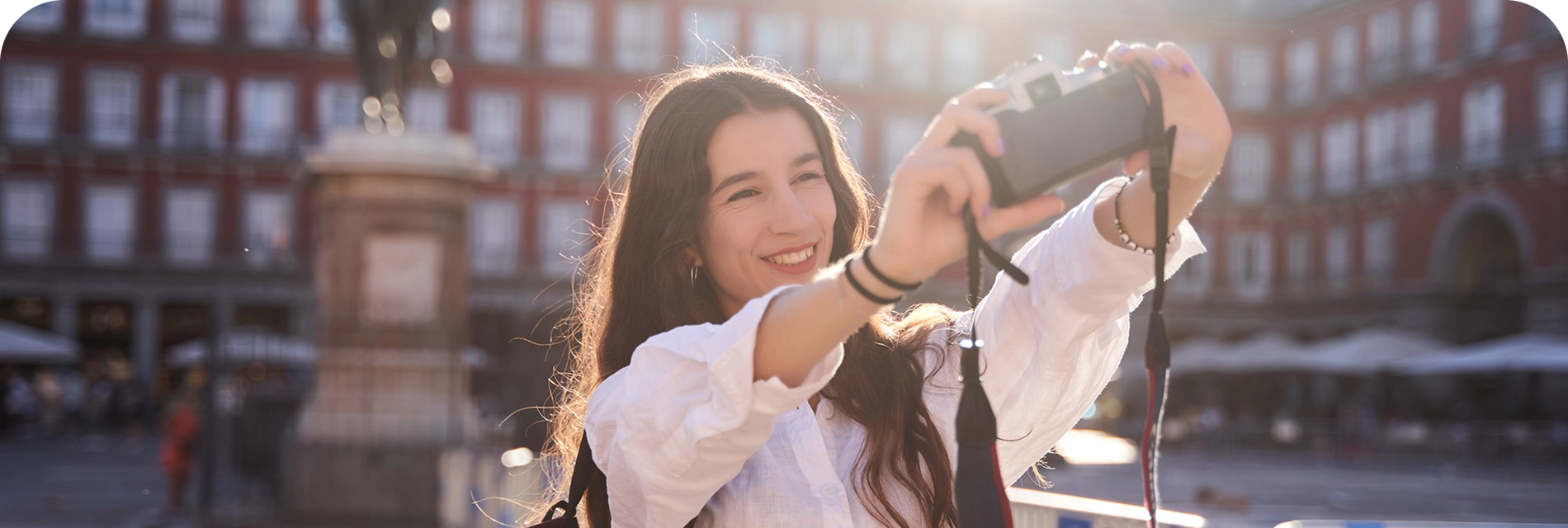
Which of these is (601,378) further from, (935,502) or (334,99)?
(334,99)

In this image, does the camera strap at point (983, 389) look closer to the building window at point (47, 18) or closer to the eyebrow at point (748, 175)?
the eyebrow at point (748, 175)

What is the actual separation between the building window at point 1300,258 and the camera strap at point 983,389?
117 ft

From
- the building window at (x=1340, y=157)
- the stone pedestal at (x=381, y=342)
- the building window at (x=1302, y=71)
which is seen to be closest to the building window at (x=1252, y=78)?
the building window at (x=1302, y=71)

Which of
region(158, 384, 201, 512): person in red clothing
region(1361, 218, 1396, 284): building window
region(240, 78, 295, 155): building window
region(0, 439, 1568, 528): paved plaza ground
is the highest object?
region(240, 78, 295, 155): building window

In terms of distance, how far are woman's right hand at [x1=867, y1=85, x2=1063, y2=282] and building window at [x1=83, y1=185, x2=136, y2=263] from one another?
34294mm

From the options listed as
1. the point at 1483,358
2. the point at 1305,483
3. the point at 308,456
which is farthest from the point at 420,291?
the point at 1483,358

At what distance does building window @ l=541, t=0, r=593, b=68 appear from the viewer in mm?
33625

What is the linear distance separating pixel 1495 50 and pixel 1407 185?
401 centimetres

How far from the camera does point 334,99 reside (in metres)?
32.5

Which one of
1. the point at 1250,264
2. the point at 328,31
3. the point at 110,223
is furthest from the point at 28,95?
the point at 1250,264

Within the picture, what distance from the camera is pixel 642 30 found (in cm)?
3384

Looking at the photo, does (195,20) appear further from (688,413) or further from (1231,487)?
(688,413)

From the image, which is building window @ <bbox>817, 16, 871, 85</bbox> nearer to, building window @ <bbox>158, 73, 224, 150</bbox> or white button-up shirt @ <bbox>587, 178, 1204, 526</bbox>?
building window @ <bbox>158, 73, 224, 150</bbox>

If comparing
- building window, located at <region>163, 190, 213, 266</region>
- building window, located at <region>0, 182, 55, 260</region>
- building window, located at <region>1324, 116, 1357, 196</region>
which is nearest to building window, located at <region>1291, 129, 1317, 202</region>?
building window, located at <region>1324, 116, 1357, 196</region>
